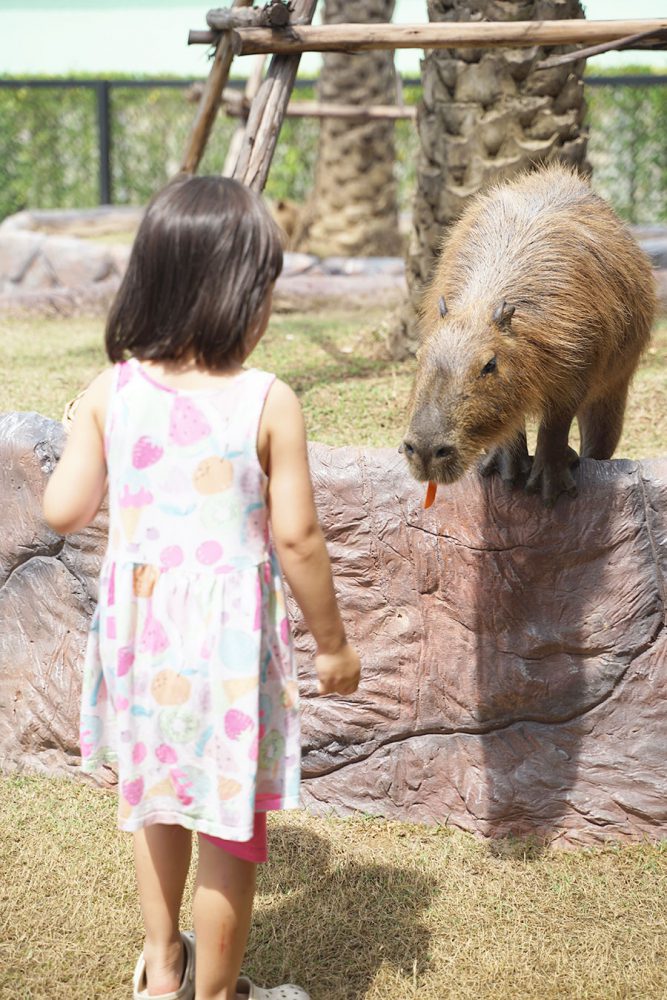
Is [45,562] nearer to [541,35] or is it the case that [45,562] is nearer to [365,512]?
[365,512]

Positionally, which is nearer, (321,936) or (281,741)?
(281,741)

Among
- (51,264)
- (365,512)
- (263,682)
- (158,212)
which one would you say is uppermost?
(158,212)

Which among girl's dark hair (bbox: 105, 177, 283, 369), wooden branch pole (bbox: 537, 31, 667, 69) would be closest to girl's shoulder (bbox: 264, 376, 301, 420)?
girl's dark hair (bbox: 105, 177, 283, 369)

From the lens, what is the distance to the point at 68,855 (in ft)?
11.5

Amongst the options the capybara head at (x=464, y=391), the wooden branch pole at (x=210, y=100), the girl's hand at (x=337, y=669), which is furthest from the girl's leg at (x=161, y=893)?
the wooden branch pole at (x=210, y=100)

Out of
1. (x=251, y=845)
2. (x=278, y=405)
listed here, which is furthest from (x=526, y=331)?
(x=251, y=845)

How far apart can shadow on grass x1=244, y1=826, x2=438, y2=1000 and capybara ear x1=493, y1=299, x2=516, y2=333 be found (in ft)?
5.57

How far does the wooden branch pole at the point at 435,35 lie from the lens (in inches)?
187

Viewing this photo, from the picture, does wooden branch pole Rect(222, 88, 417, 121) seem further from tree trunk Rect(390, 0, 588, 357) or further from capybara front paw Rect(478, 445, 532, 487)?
capybara front paw Rect(478, 445, 532, 487)

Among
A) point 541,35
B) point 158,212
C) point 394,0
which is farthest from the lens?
point 394,0

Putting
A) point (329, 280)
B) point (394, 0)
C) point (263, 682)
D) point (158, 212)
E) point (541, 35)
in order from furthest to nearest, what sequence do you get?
point (394, 0), point (329, 280), point (541, 35), point (263, 682), point (158, 212)

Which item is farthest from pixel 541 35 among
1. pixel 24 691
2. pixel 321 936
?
pixel 321 936

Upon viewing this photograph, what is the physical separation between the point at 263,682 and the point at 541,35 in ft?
11.5

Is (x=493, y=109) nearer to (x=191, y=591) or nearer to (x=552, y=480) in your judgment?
(x=552, y=480)
